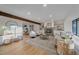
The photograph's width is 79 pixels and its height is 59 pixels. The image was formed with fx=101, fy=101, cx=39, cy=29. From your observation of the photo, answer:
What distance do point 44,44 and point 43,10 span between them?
2.85 feet

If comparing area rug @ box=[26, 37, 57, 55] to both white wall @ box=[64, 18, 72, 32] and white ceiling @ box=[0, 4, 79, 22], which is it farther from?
white ceiling @ box=[0, 4, 79, 22]

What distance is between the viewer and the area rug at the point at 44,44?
2585mm

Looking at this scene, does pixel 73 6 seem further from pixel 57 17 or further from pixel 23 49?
pixel 23 49

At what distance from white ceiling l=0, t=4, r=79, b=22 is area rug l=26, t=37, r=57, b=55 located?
58 centimetres

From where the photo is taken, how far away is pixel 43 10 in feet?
8.39

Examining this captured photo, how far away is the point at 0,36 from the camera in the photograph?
252 cm

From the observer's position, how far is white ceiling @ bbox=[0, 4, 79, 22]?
247 centimetres

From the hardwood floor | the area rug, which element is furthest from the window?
the hardwood floor

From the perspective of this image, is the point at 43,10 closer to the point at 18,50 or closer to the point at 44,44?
the point at 44,44

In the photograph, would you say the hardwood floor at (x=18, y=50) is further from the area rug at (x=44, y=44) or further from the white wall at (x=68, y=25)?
the white wall at (x=68, y=25)

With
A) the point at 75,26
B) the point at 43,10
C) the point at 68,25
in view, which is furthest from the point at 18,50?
the point at 75,26

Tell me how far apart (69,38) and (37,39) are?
826 mm

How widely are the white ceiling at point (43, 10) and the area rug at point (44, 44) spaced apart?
581 millimetres

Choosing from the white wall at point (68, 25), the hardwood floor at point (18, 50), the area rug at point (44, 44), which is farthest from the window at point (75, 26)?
the hardwood floor at point (18, 50)
